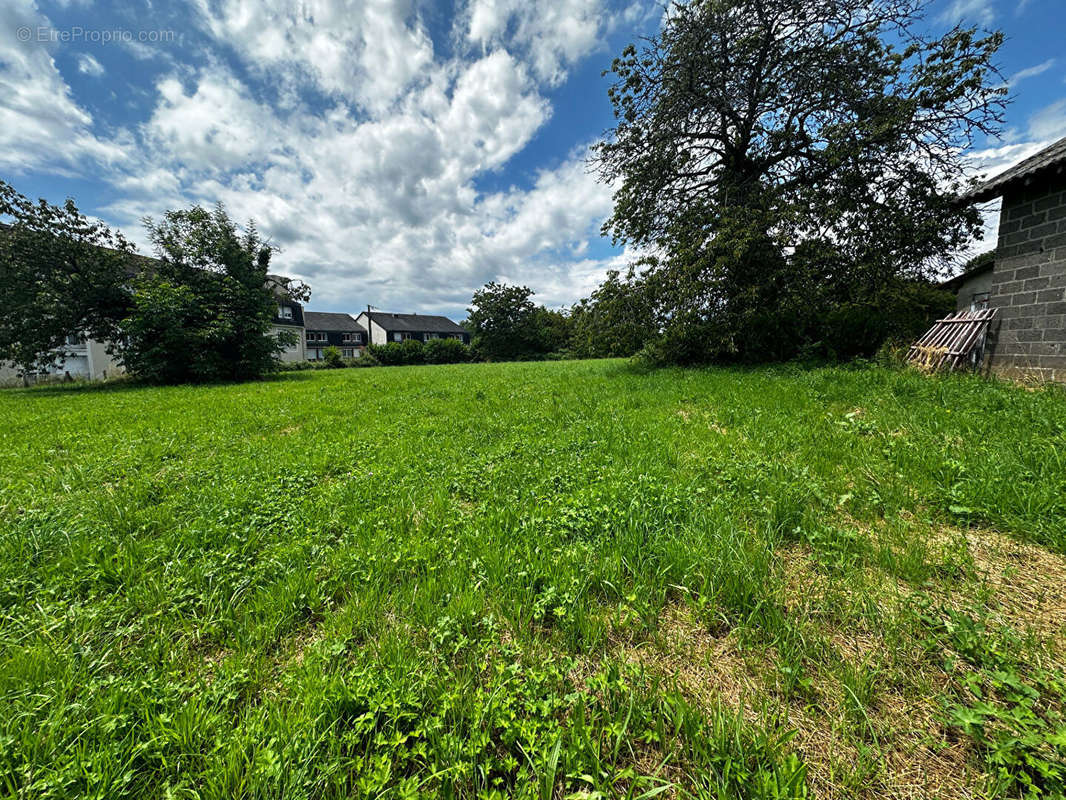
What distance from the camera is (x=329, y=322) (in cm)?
6034

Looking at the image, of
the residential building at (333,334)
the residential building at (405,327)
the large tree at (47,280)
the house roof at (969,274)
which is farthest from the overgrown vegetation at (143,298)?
the residential building at (405,327)

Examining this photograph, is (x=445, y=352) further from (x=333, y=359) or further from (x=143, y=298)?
(x=143, y=298)

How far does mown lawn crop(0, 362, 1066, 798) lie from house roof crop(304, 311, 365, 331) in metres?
62.4

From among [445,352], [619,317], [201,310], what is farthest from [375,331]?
[619,317]

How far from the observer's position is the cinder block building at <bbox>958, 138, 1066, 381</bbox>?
6.58 metres

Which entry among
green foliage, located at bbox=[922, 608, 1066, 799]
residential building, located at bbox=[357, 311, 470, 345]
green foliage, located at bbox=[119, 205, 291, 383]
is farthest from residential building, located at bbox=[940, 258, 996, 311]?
residential building, located at bbox=[357, 311, 470, 345]

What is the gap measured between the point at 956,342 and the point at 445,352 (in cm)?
4405

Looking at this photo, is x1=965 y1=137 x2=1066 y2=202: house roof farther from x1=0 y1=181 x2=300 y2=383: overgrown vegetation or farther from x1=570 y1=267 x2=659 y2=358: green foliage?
x1=0 y1=181 x2=300 y2=383: overgrown vegetation

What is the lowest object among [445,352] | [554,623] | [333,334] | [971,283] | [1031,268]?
[554,623]

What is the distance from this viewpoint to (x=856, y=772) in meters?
1.38

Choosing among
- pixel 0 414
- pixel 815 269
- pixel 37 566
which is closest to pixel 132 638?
pixel 37 566

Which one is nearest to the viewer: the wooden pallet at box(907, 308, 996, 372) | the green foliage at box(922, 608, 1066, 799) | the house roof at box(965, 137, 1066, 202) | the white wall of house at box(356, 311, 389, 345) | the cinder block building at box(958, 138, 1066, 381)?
the green foliage at box(922, 608, 1066, 799)

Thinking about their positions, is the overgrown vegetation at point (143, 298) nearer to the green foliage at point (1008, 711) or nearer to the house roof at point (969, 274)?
the green foliage at point (1008, 711)

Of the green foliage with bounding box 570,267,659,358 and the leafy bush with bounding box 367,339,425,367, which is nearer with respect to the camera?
the green foliage with bounding box 570,267,659,358
